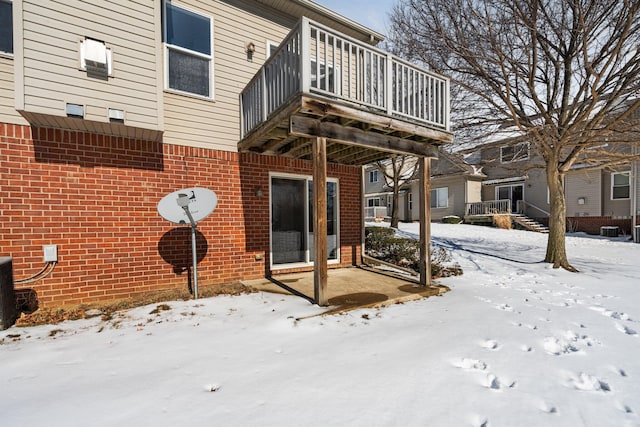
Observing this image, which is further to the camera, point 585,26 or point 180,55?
point 585,26

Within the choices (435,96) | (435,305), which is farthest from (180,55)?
(435,305)

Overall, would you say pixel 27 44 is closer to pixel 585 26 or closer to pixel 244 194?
pixel 244 194

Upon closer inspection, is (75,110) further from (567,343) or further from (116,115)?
(567,343)

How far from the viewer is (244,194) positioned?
5.66 m

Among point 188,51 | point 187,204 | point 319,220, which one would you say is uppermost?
point 188,51

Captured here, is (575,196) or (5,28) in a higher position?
(5,28)

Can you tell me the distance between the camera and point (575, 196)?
15641 millimetres

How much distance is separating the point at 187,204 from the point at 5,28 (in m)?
3.48


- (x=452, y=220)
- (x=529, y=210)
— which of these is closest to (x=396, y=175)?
(x=452, y=220)

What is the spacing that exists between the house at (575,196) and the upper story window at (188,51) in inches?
419

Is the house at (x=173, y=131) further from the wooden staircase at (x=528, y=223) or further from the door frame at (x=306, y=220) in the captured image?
the wooden staircase at (x=528, y=223)

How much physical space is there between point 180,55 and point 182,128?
1.40 m

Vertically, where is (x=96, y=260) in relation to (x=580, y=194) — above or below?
below

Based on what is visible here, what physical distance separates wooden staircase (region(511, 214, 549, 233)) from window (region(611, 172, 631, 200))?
133 inches
